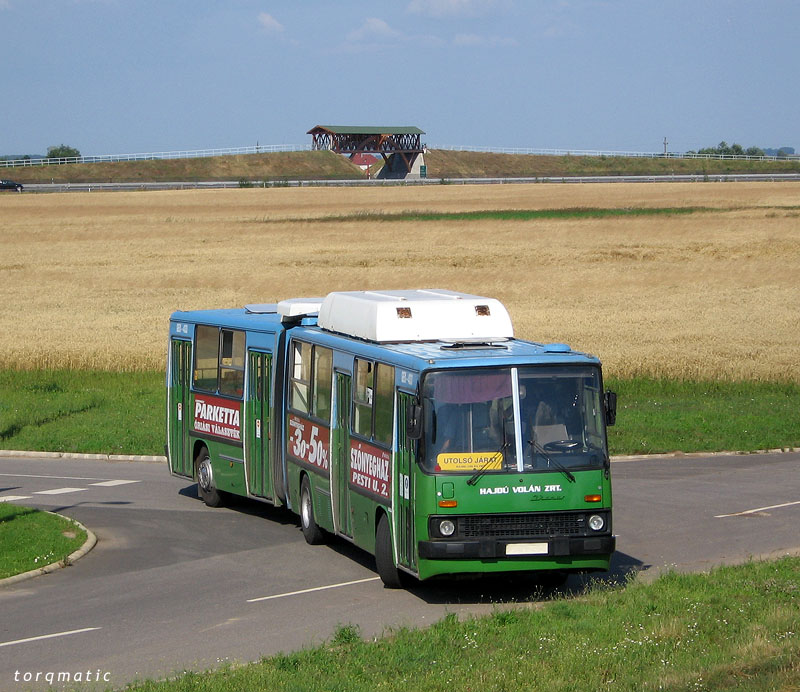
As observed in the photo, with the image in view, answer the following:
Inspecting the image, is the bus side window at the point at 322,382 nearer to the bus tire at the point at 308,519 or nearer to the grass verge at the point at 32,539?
the bus tire at the point at 308,519

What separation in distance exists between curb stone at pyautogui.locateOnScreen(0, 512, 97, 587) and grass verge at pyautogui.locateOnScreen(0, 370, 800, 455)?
979 centimetres

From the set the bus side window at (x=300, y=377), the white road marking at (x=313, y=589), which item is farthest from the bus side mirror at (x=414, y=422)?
the bus side window at (x=300, y=377)

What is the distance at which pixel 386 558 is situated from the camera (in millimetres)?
14133

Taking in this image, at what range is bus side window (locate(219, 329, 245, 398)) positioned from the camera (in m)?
19.7

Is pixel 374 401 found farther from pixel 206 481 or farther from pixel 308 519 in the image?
pixel 206 481

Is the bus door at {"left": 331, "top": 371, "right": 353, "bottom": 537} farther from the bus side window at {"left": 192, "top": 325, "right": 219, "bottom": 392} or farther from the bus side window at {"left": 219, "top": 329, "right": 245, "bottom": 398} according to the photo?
the bus side window at {"left": 192, "top": 325, "right": 219, "bottom": 392}

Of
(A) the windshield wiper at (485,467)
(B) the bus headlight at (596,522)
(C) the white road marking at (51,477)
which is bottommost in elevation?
(C) the white road marking at (51,477)

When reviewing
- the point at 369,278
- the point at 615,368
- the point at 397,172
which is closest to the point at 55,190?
the point at 397,172

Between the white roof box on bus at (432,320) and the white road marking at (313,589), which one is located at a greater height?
the white roof box on bus at (432,320)

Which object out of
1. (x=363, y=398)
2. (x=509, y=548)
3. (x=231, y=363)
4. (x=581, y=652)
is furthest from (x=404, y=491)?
(x=231, y=363)

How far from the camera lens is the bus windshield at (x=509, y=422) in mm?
13180

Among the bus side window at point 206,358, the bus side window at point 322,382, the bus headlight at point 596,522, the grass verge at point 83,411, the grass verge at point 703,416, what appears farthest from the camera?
the grass verge at point 83,411

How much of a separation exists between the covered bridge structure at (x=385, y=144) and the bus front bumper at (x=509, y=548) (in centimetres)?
14142

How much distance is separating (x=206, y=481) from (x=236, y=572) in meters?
5.58
